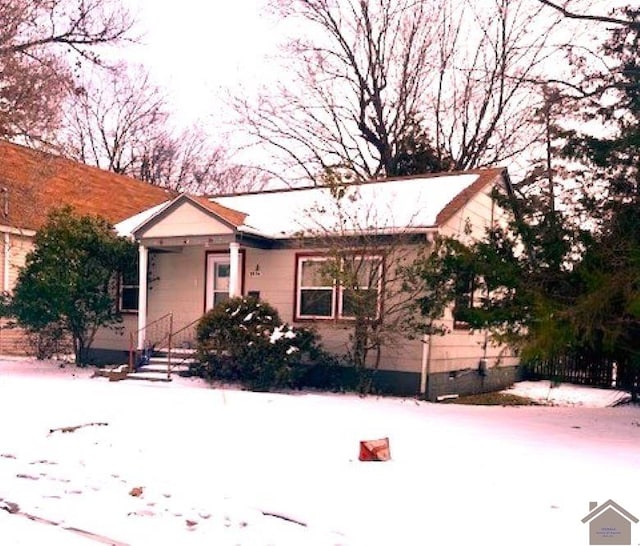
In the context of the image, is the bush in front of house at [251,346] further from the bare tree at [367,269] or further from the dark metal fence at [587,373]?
the dark metal fence at [587,373]

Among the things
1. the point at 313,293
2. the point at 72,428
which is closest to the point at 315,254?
the point at 313,293

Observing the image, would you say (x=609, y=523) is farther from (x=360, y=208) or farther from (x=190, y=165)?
(x=190, y=165)

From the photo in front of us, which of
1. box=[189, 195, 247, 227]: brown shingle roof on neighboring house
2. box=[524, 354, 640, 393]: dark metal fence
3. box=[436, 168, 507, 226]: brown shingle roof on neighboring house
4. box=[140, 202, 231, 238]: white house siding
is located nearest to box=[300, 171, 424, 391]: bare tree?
box=[436, 168, 507, 226]: brown shingle roof on neighboring house

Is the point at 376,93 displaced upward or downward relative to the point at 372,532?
upward

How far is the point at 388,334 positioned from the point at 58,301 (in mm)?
7444

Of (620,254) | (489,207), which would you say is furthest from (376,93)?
(620,254)

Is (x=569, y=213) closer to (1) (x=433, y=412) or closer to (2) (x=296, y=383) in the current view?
(1) (x=433, y=412)

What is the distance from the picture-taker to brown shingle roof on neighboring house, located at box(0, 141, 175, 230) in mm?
13844

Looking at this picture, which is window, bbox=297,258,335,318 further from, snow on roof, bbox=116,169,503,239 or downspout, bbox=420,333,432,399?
downspout, bbox=420,333,432,399

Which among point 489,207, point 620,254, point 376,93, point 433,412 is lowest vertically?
point 433,412

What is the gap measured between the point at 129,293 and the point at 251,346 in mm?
5373

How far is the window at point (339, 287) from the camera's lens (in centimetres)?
1098

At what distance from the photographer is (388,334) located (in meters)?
11.4

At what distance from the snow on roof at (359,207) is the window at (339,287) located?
2.32 ft
